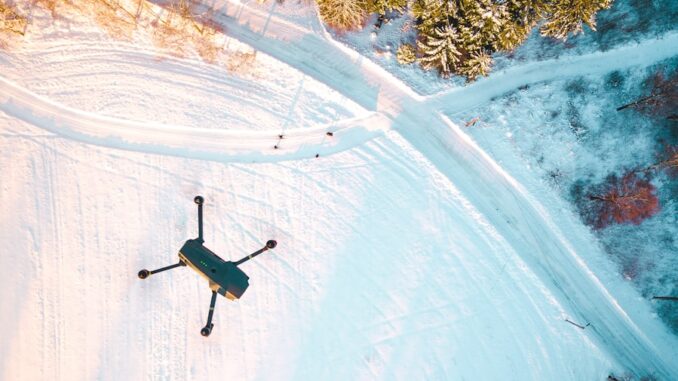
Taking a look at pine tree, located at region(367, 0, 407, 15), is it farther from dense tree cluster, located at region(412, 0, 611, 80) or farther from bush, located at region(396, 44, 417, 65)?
bush, located at region(396, 44, 417, 65)

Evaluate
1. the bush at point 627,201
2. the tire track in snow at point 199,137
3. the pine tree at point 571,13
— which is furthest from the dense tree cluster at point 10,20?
the bush at point 627,201

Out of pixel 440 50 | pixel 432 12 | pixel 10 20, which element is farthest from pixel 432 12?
pixel 10 20

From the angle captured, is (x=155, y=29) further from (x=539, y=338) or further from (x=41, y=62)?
(x=539, y=338)

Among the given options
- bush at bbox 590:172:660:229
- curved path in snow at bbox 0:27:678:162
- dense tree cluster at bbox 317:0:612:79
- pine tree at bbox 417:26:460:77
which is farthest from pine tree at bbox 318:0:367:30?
bush at bbox 590:172:660:229

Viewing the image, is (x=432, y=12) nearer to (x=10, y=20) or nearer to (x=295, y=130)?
(x=295, y=130)

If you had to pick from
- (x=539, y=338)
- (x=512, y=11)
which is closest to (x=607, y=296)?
(x=539, y=338)

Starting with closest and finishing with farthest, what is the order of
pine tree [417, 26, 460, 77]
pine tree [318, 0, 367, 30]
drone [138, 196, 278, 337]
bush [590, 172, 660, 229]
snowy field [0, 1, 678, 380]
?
1. drone [138, 196, 278, 337]
2. pine tree [417, 26, 460, 77]
3. pine tree [318, 0, 367, 30]
4. bush [590, 172, 660, 229]
5. snowy field [0, 1, 678, 380]

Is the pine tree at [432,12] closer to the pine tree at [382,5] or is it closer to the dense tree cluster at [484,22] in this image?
the dense tree cluster at [484,22]
